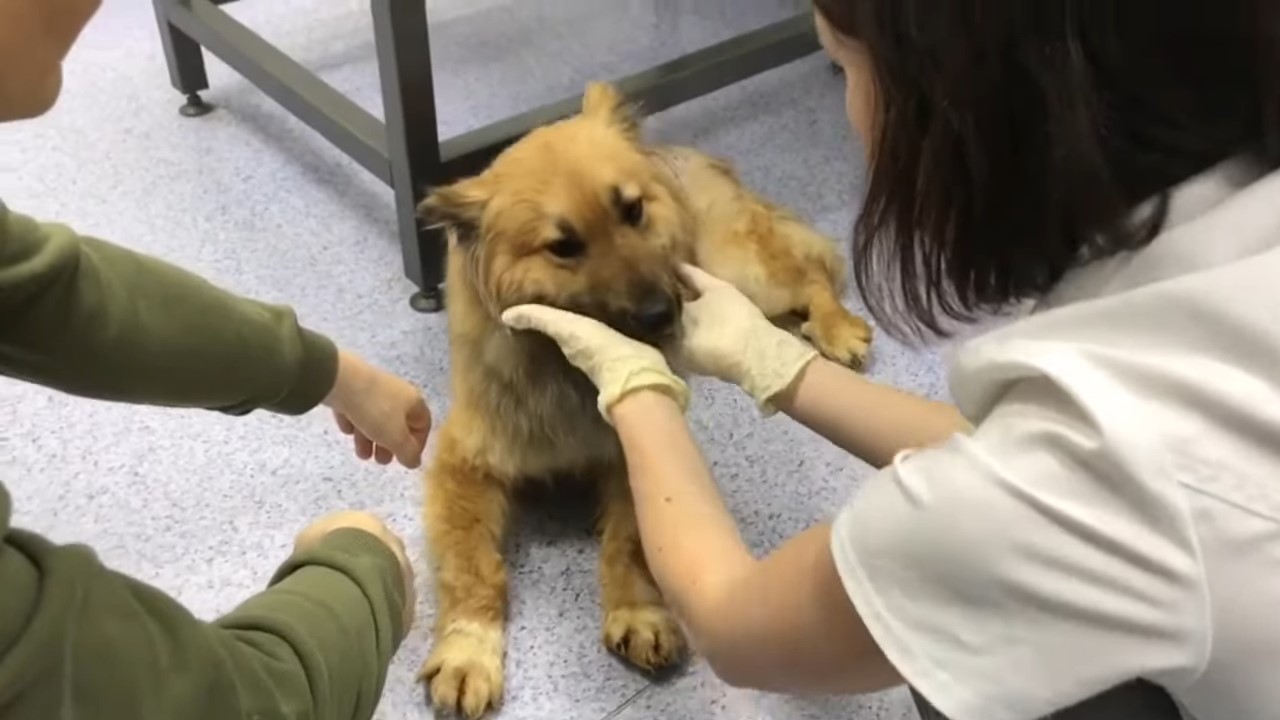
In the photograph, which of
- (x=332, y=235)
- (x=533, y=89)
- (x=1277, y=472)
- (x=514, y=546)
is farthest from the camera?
(x=533, y=89)

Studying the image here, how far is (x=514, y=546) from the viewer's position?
5.15 ft

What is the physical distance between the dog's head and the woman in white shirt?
0.60 meters

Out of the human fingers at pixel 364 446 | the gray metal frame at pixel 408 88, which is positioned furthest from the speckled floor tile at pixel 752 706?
the gray metal frame at pixel 408 88

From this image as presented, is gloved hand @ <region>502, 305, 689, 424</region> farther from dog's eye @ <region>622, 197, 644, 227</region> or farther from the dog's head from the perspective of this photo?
dog's eye @ <region>622, 197, 644, 227</region>

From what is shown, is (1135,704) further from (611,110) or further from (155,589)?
(611,110)

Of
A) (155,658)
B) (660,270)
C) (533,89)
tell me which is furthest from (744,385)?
(533,89)

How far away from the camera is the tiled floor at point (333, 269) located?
4.88ft

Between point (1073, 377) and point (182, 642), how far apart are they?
55 centimetres

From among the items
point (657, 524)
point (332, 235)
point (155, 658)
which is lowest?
point (332, 235)

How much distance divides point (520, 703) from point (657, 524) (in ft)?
1.51

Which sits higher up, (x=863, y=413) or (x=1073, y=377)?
(x=1073, y=377)

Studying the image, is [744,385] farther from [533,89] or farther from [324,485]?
[533,89]

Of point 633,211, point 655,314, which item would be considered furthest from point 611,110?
point 655,314

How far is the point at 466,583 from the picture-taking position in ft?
4.70
